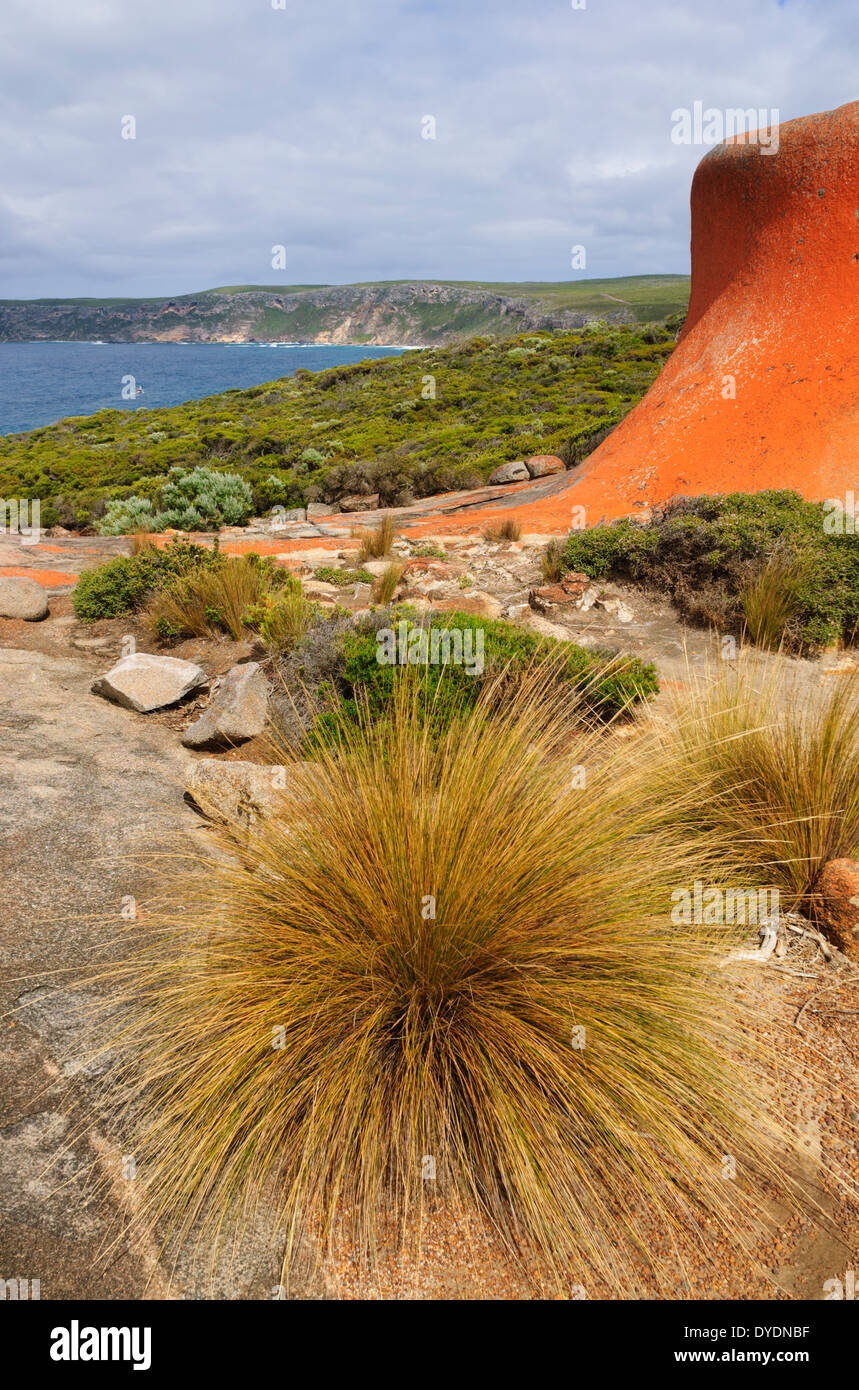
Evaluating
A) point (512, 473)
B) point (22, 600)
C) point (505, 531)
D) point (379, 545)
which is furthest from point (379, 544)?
point (512, 473)

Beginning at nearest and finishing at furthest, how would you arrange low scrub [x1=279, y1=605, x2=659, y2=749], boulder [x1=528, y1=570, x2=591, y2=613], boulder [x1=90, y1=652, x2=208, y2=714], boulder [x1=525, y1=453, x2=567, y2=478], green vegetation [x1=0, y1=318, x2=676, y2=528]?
low scrub [x1=279, y1=605, x2=659, y2=749] → boulder [x1=90, y1=652, x2=208, y2=714] → boulder [x1=528, y1=570, x2=591, y2=613] → boulder [x1=525, y1=453, x2=567, y2=478] → green vegetation [x1=0, y1=318, x2=676, y2=528]

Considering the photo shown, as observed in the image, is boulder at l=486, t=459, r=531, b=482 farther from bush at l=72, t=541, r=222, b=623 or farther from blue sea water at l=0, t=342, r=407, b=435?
blue sea water at l=0, t=342, r=407, b=435

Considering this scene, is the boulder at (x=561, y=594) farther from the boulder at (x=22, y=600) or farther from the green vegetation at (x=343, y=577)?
the boulder at (x=22, y=600)

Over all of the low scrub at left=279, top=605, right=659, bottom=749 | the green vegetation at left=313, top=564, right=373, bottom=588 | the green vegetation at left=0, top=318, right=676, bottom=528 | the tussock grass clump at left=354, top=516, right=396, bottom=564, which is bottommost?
the low scrub at left=279, top=605, right=659, bottom=749

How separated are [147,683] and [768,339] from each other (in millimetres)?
8041

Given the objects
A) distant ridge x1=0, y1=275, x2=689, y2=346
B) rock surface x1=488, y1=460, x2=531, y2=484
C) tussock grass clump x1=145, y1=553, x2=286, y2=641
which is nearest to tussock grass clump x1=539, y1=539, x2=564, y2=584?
tussock grass clump x1=145, y1=553, x2=286, y2=641

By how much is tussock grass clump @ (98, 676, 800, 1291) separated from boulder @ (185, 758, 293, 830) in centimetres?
110

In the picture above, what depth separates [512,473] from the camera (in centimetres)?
1583

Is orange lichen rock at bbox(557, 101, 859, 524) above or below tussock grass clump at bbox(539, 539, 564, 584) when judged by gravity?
above

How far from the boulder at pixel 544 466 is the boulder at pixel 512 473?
13 centimetres

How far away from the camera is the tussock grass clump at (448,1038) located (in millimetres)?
1815

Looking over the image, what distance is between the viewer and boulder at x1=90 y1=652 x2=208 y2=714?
553 centimetres

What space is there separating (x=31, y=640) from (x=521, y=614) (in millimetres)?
4735

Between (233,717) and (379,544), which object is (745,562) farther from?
(233,717)
